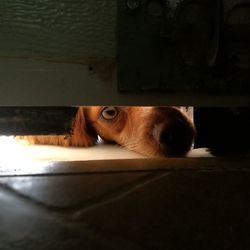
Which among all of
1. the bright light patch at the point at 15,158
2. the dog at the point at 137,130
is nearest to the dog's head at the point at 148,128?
the dog at the point at 137,130

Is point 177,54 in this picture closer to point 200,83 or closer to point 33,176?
point 200,83

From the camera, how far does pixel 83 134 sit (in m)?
1.13

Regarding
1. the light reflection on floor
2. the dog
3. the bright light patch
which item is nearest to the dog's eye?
the dog

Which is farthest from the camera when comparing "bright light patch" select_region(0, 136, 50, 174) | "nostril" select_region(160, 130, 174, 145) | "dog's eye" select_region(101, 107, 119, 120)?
"dog's eye" select_region(101, 107, 119, 120)

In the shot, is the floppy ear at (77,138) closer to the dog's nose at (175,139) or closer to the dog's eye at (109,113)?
the dog's eye at (109,113)

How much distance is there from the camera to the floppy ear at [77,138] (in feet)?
3.58

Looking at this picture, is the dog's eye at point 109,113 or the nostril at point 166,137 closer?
the nostril at point 166,137

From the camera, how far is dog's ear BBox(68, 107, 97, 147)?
1.09m

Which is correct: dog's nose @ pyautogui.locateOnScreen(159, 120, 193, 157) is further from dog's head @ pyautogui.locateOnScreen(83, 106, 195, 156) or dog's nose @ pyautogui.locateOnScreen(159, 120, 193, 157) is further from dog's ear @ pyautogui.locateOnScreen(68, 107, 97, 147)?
dog's ear @ pyautogui.locateOnScreen(68, 107, 97, 147)

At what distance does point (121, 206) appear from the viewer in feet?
1.97

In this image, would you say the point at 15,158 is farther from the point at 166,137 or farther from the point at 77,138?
the point at 166,137

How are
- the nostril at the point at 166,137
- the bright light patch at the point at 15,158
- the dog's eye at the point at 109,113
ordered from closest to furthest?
1. the bright light patch at the point at 15,158
2. the nostril at the point at 166,137
3. the dog's eye at the point at 109,113

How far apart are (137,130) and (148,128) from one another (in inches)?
2.7

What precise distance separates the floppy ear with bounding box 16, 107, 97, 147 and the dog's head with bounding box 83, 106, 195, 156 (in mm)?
27
